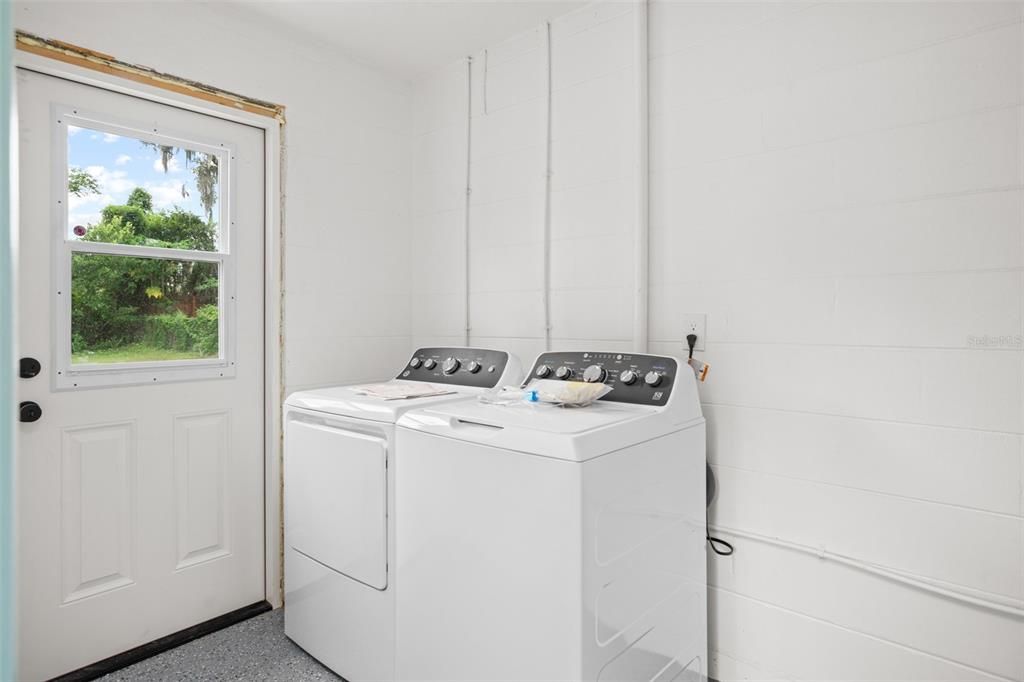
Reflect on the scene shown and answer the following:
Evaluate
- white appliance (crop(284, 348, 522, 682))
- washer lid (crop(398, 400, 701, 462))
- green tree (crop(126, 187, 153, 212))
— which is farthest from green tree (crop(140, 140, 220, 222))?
washer lid (crop(398, 400, 701, 462))

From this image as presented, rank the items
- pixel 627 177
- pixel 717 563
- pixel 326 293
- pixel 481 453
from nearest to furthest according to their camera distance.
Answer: pixel 481 453 < pixel 717 563 < pixel 627 177 < pixel 326 293

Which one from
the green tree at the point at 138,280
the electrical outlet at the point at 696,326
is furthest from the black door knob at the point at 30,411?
the electrical outlet at the point at 696,326

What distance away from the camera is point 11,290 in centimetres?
45

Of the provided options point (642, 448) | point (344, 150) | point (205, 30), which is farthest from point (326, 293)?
point (642, 448)

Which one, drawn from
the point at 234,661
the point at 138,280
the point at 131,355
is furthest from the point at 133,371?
the point at 234,661

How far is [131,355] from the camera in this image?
2.02 m

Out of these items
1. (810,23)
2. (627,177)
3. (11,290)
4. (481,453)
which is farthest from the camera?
(627,177)

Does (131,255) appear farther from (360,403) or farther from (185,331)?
(360,403)

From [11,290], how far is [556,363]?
5.47 ft

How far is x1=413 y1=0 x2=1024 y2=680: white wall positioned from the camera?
1425mm

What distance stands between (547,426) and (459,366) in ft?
3.10

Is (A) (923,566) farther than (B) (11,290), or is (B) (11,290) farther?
(A) (923,566)

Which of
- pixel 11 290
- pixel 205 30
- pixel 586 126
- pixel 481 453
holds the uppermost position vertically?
pixel 205 30

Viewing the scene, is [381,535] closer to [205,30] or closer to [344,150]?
[344,150]
